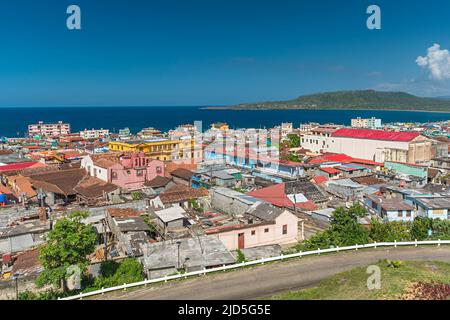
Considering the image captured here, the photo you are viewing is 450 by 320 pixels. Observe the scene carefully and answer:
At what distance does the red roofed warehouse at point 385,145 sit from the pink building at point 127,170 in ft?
118

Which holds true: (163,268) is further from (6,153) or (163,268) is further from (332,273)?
(6,153)

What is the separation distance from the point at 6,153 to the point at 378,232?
61662mm

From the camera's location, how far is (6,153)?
203 feet

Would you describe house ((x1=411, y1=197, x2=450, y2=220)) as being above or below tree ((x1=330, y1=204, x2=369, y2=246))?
below

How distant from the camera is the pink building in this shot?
1555 inches

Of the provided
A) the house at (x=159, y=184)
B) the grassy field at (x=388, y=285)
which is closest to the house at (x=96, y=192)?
the house at (x=159, y=184)

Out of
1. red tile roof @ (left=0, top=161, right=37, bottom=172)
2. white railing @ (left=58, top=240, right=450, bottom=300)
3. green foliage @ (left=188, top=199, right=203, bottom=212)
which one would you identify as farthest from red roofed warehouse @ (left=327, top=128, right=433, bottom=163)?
red tile roof @ (left=0, top=161, right=37, bottom=172)

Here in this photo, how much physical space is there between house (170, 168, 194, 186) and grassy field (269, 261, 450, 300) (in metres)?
29.1

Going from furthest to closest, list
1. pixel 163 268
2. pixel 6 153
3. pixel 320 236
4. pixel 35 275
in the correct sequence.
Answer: pixel 6 153 < pixel 320 236 < pixel 35 275 < pixel 163 268

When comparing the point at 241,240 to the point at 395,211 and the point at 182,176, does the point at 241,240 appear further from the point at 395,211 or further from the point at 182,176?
the point at 182,176

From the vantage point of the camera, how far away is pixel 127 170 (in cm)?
4025

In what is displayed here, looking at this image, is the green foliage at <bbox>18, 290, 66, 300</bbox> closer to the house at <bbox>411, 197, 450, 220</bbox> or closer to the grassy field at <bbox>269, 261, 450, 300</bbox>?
the grassy field at <bbox>269, 261, 450, 300</bbox>

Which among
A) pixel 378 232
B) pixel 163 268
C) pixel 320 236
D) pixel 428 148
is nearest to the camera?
pixel 163 268
